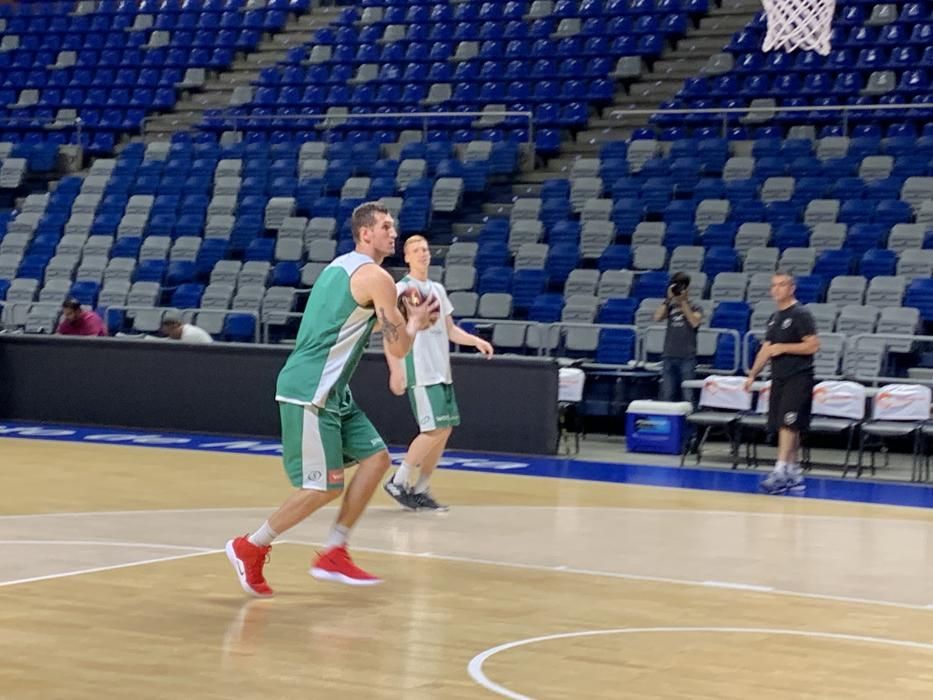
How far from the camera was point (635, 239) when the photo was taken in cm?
1942

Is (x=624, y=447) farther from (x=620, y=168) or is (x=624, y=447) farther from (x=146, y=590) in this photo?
(x=146, y=590)

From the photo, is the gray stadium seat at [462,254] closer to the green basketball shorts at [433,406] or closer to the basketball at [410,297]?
the green basketball shorts at [433,406]

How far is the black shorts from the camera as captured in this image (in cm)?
1372

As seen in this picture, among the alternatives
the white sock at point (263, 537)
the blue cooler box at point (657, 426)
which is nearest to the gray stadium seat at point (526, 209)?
the blue cooler box at point (657, 426)

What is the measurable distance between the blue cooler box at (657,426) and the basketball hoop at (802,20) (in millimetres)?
3685

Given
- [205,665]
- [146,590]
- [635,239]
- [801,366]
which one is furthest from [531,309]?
[205,665]

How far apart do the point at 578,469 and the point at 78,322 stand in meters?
6.93

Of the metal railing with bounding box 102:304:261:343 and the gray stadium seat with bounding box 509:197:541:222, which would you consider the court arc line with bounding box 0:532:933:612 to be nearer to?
the metal railing with bounding box 102:304:261:343

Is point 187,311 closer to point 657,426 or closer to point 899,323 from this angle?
point 657,426

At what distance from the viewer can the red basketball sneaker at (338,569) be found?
8617 mm

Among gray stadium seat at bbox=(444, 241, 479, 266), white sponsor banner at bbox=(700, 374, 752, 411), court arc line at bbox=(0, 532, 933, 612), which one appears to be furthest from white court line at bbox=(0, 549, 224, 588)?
gray stadium seat at bbox=(444, 241, 479, 266)

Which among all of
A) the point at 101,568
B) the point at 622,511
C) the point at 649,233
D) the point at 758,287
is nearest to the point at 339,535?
the point at 101,568

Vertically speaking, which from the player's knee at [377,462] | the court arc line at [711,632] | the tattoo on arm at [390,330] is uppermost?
the tattoo on arm at [390,330]

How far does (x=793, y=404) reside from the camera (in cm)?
1375
